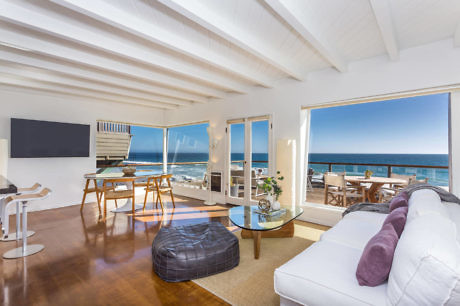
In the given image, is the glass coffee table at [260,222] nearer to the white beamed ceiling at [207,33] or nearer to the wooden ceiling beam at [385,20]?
the white beamed ceiling at [207,33]

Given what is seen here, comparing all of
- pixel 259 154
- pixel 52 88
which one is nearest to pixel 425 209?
pixel 259 154

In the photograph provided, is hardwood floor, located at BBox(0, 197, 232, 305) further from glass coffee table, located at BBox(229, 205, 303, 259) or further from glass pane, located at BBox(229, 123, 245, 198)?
glass pane, located at BBox(229, 123, 245, 198)

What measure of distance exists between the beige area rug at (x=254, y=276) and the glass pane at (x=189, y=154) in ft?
10.9

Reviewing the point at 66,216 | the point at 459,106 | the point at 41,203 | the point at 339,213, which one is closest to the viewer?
the point at 459,106

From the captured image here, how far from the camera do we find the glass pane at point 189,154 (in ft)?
20.6

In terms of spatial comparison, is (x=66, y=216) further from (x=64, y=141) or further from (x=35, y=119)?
(x=35, y=119)

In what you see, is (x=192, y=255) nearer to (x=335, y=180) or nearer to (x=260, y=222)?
(x=260, y=222)

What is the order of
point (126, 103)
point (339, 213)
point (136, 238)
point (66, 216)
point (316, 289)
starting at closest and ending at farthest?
point (316, 289), point (136, 238), point (339, 213), point (66, 216), point (126, 103)

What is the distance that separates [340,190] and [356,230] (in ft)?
8.14

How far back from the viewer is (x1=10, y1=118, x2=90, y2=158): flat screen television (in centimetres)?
457

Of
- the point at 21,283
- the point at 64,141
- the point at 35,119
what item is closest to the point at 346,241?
the point at 21,283

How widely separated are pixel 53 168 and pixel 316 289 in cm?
575

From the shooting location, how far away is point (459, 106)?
307 centimetres

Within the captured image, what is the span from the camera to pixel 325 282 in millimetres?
1371
